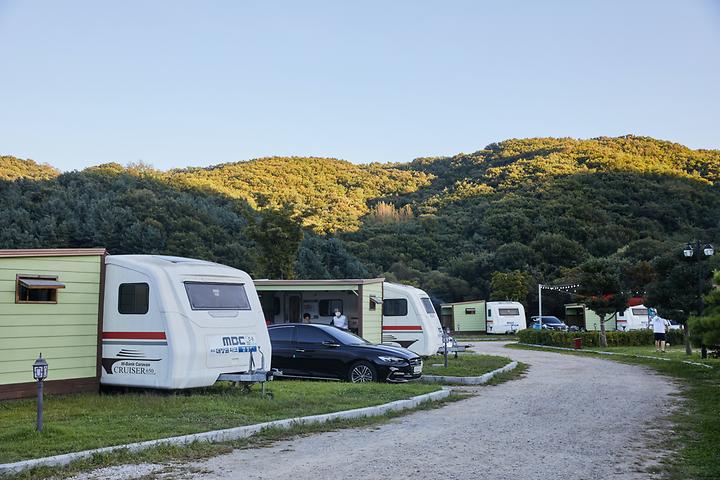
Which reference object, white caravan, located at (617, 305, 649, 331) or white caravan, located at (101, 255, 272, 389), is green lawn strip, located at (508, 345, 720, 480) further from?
white caravan, located at (617, 305, 649, 331)

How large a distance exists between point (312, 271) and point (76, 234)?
1596 centimetres

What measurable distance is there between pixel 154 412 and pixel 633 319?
3819 centimetres

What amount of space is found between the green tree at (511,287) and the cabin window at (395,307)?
3353cm

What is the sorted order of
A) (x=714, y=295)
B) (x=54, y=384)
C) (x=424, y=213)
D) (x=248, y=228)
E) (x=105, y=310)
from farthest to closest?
(x=424, y=213)
(x=248, y=228)
(x=714, y=295)
(x=105, y=310)
(x=54, y=384)

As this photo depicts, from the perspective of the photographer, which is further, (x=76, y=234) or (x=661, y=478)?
(x=76, y=234)

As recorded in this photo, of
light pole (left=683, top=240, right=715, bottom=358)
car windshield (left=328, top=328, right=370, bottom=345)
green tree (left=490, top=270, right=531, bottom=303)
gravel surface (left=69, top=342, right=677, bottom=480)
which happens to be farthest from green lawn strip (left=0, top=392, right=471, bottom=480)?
green tree (left=490, top=270, right=531, bottom=303)

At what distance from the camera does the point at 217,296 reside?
1277 centimetres

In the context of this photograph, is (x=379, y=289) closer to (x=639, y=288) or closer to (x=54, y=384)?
(x=54, y=384)

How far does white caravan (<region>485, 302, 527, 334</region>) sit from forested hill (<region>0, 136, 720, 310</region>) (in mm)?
10880

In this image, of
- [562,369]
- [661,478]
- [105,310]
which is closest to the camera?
[661,478]

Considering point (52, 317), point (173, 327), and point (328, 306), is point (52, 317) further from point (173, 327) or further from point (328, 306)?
point (328, 306)

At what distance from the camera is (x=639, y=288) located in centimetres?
4994

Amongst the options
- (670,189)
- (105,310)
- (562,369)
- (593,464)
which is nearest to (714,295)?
(562,369)

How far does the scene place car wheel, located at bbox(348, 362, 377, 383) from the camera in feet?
49.8
